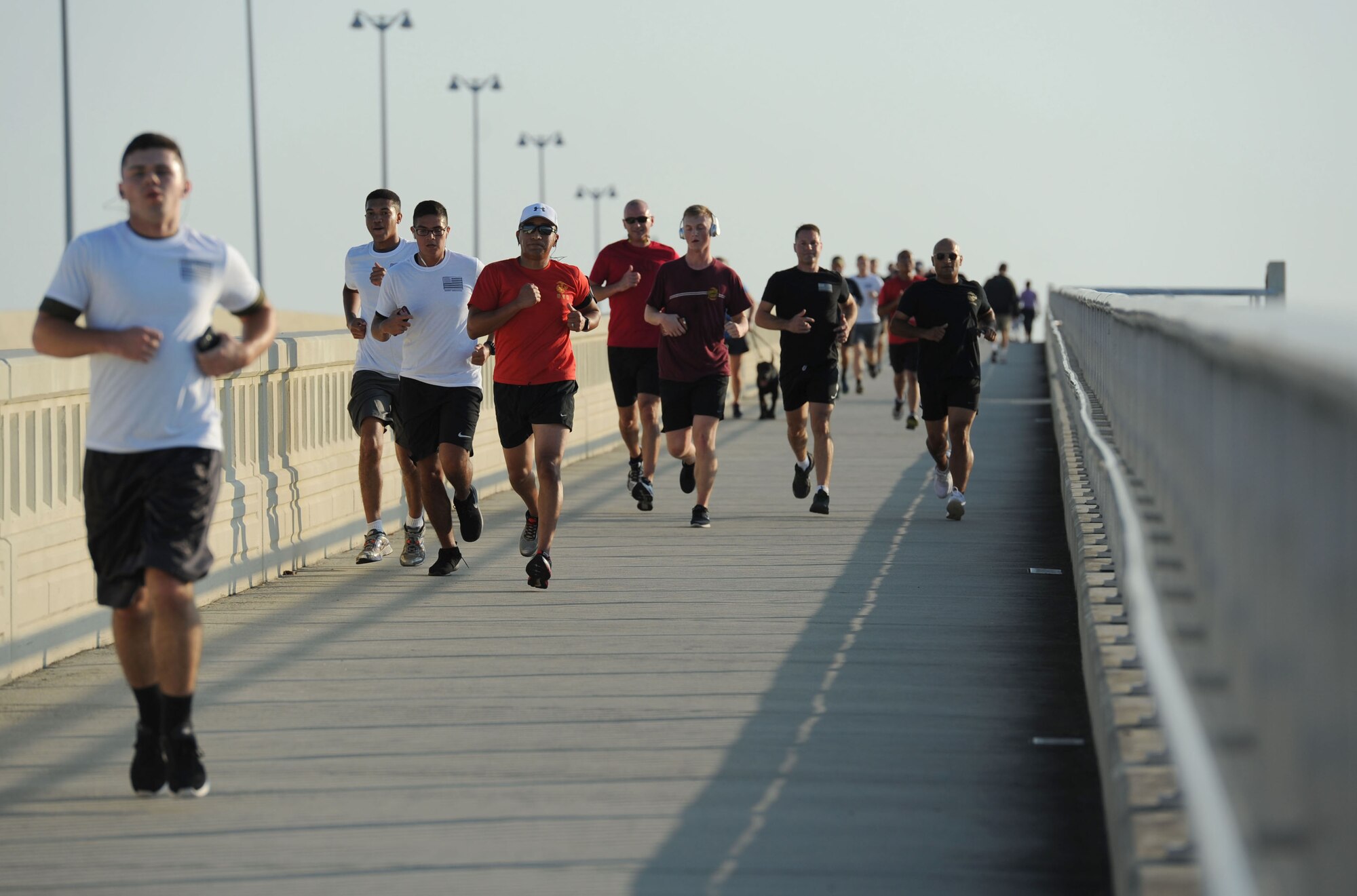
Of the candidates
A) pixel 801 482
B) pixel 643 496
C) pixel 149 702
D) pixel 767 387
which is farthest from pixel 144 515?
pixel 767 387

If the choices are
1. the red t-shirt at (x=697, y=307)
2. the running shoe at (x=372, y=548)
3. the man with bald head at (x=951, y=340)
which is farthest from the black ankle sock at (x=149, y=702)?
the man with bald head at (x=951, y=340)

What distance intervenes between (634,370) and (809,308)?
1585 millimetres

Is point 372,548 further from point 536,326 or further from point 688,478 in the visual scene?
point 688,478

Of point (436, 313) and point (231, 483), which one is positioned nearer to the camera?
point (231, 483)

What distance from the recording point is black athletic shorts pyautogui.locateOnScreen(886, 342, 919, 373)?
74.8 ft

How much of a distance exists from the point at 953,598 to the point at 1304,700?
6.76 metres

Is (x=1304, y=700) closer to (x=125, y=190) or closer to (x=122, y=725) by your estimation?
(x=125, y=190)

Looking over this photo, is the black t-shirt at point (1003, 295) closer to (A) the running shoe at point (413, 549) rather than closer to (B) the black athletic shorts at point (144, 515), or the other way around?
(A) the running shoe at point (413, 549)

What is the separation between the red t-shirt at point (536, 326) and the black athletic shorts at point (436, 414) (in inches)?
10.8

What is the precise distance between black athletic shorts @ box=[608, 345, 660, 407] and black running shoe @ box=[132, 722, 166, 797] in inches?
333

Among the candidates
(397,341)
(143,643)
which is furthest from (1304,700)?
(397,341)

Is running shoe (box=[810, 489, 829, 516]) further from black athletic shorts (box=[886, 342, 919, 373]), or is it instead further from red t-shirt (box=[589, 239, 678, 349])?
black athletic shorts (box=[886, 342, 919, 373])

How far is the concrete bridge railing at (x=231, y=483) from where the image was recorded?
7.79m

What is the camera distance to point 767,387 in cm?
2514
